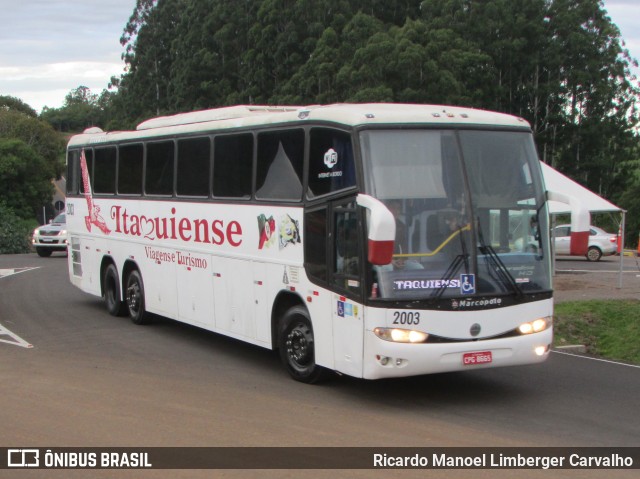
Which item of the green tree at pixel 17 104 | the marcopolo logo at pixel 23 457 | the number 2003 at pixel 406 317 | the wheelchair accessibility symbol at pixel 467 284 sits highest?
the green tree at pixel 17 104

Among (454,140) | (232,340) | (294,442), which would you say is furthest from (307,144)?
(232,340)

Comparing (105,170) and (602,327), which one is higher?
(105,170)

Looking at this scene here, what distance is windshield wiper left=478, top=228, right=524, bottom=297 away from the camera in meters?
9.62

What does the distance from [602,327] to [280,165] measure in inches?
280

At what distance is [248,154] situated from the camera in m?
12.1

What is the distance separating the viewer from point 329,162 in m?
10.2

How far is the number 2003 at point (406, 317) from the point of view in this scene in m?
9.25

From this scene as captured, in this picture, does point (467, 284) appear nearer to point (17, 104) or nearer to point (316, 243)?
point (316, 243)

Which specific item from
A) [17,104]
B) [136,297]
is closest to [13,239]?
[136,297]

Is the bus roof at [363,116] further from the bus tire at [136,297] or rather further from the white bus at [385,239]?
the bus tire at [136,297]

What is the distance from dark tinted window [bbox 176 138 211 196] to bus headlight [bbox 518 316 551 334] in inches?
212

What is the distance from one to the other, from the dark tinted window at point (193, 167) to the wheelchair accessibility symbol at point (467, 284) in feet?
16.4

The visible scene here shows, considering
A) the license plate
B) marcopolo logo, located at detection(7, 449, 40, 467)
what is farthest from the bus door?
marcopolo logo, located at detection(7, 449, 40, 467)

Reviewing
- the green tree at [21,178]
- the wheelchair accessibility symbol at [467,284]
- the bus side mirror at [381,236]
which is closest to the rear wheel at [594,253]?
the wheelchair accessibility symbol at [467,284]
